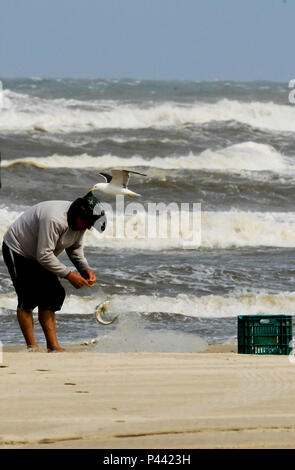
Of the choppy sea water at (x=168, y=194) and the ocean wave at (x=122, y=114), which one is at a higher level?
the ocean wave at (x=122, y=114)

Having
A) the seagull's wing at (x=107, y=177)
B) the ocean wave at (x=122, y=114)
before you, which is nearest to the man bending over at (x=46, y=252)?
the seagull's wing at (x=107, y=177)

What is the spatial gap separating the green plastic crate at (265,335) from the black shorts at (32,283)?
1.29 metres

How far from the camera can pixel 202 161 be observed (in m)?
26.7

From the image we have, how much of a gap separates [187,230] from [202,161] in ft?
33.0

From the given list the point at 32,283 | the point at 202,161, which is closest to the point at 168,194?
the point at 202,161

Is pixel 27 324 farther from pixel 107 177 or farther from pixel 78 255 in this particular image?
pixel 107 177

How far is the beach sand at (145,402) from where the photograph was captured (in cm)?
441

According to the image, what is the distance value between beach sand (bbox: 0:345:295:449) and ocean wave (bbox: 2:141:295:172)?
18.5 metres

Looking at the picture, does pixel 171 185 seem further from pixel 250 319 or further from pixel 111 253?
pixel 250 319

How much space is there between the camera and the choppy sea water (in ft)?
33.1

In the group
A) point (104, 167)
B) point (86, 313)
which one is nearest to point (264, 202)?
point (104, 167)

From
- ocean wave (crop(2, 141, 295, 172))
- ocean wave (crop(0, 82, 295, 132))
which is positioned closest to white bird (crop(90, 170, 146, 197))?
ocean wave (crop(2, 141, 295, 172))

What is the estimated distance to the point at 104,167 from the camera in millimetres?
24969

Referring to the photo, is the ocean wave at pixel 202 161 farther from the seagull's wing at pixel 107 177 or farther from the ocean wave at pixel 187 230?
the seagull's wing at pixel 107 177
